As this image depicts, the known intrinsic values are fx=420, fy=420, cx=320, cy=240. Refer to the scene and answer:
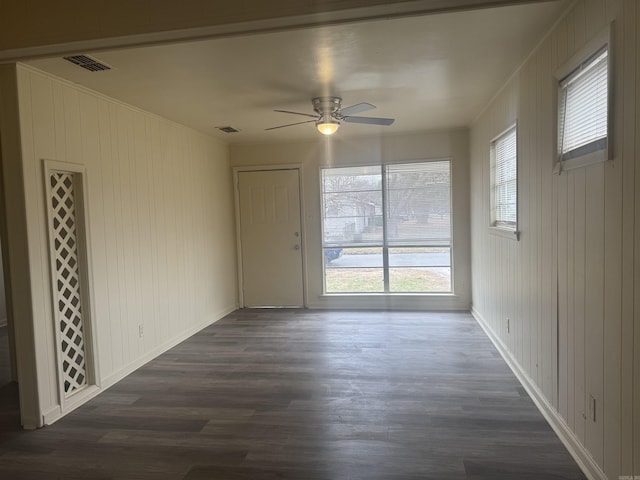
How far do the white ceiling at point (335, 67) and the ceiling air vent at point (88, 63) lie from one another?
0.07 metres

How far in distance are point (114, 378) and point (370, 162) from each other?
13.2ft

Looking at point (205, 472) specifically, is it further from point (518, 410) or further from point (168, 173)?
point (168, 173)

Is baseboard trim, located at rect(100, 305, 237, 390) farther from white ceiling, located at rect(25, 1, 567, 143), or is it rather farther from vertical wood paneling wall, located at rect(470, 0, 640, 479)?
vertical wood paneling wall, located at rect(470, 0, 640, 479)

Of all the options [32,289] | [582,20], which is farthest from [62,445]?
[582,20]

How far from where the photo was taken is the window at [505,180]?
356cm

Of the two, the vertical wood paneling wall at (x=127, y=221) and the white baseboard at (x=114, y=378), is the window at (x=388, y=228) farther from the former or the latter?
the white baseboard at (x=114, y=378)

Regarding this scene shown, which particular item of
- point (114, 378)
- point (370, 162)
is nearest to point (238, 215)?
point (370, 162)

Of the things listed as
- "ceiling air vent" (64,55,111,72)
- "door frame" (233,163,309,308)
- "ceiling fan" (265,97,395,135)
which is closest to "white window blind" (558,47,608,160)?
"ceiling fan" (265,97,395,135)

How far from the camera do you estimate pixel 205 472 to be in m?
2.28

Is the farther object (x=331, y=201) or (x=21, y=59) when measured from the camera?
(x=331, y=201)

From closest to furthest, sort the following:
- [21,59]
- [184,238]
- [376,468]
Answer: [376,468] → [21,59] → [184,238]

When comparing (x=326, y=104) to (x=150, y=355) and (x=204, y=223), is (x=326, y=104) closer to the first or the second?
(x=204, y=223)

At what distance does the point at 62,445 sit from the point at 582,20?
12.5 ft

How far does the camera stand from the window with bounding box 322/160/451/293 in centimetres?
576
